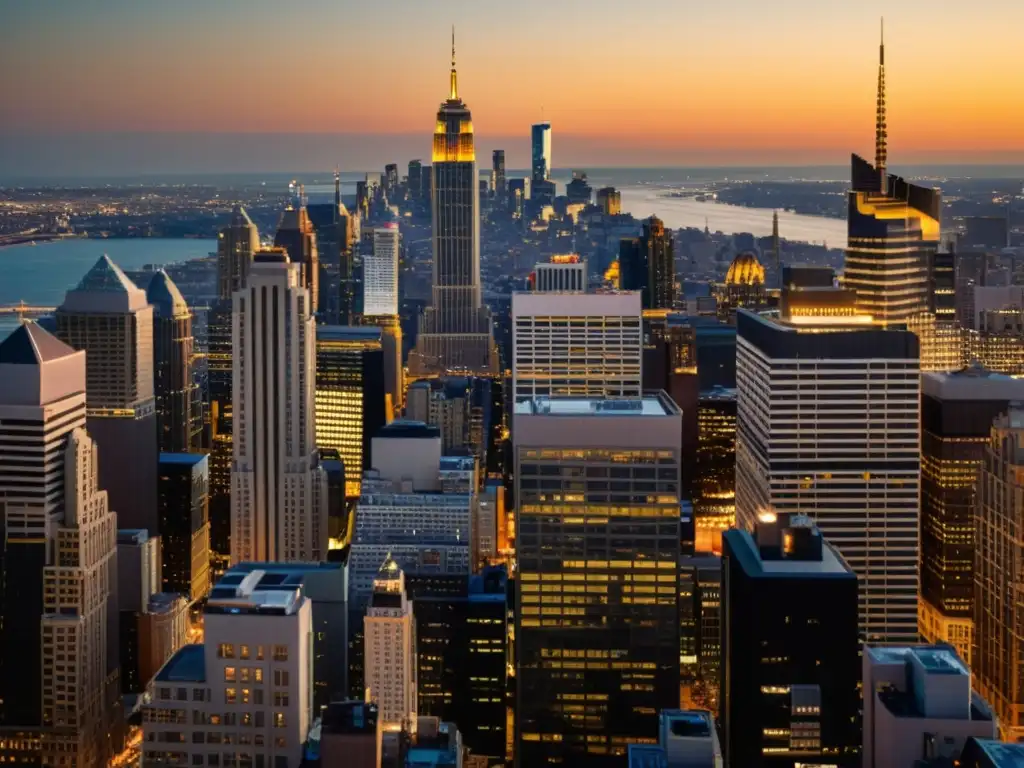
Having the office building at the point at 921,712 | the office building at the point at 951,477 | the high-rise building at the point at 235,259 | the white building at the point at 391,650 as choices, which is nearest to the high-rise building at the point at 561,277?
the high-rise building at the point at 235,259

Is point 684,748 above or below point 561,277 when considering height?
below

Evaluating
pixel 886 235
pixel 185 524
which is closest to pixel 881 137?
pixel 886 235

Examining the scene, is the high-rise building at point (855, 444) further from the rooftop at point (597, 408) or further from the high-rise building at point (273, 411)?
the high-rise building at point (273, 411)

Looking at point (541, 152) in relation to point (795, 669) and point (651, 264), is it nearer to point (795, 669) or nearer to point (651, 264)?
point (651, 264)

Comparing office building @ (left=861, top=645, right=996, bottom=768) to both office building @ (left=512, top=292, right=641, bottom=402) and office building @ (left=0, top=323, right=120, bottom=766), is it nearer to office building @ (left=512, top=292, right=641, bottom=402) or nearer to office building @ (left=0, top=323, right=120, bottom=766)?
office building @ (left=0, top=323, right=120, bottom=766)

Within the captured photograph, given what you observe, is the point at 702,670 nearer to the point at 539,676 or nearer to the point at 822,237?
the point at 539,676

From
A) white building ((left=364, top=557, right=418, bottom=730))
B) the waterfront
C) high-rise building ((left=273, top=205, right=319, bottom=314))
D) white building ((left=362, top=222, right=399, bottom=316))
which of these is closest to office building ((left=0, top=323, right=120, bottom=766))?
the waterfront

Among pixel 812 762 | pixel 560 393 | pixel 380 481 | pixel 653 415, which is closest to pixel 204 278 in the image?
pixel 380 481
